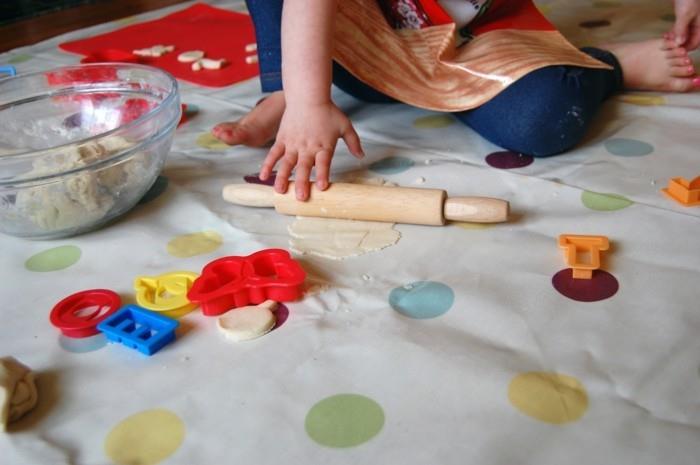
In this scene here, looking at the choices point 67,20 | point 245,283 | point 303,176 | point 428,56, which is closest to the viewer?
point 245,283

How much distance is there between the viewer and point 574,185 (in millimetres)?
620

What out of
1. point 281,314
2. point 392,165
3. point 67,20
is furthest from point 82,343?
point 67,20

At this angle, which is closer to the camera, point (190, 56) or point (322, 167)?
point (322, 167)

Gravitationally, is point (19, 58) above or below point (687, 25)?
below

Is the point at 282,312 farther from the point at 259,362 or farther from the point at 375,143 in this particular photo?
the point at 375,143

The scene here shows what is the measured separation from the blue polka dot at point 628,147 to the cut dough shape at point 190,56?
2.05ft

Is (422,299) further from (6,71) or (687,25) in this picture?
(6,71)

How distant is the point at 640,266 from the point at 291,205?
0.93 ft

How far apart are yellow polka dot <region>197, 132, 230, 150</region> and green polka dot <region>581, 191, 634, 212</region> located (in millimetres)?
391

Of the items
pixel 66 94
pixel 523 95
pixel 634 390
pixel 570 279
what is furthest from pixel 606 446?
pixel 66 94

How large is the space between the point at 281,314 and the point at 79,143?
24cm

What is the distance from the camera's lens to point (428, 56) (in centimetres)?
75

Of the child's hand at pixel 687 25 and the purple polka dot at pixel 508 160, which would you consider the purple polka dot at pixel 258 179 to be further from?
the child's hand at pixel 687 25

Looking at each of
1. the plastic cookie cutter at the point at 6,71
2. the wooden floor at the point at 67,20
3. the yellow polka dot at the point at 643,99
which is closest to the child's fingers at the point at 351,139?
the yellow polka dot at the point at 643,99
